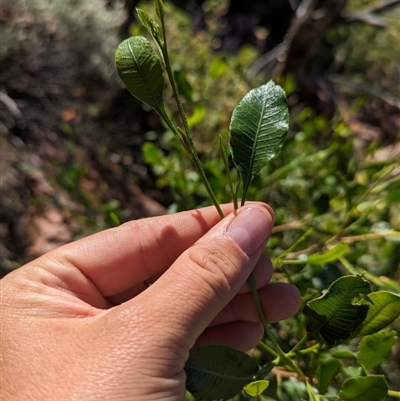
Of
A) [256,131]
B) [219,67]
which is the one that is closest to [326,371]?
[256,131]

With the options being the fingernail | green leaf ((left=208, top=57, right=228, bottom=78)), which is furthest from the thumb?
green leaf ((left=208, top=57, right=228, bottom=78))

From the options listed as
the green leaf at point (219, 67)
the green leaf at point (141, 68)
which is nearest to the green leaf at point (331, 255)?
the green leaf at point (141, 68)

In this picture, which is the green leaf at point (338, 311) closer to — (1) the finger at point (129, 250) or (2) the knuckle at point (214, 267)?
(2) the knuckle at point (214, 267)

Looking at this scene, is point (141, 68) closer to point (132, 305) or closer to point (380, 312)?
point (132, 305)

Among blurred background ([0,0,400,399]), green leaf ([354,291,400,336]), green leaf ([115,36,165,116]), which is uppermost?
green leaf ([115,36,165,116])

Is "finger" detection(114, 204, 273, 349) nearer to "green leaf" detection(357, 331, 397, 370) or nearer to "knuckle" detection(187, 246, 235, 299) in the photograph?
"knuckle" detection(187, 246, 235, 299)
